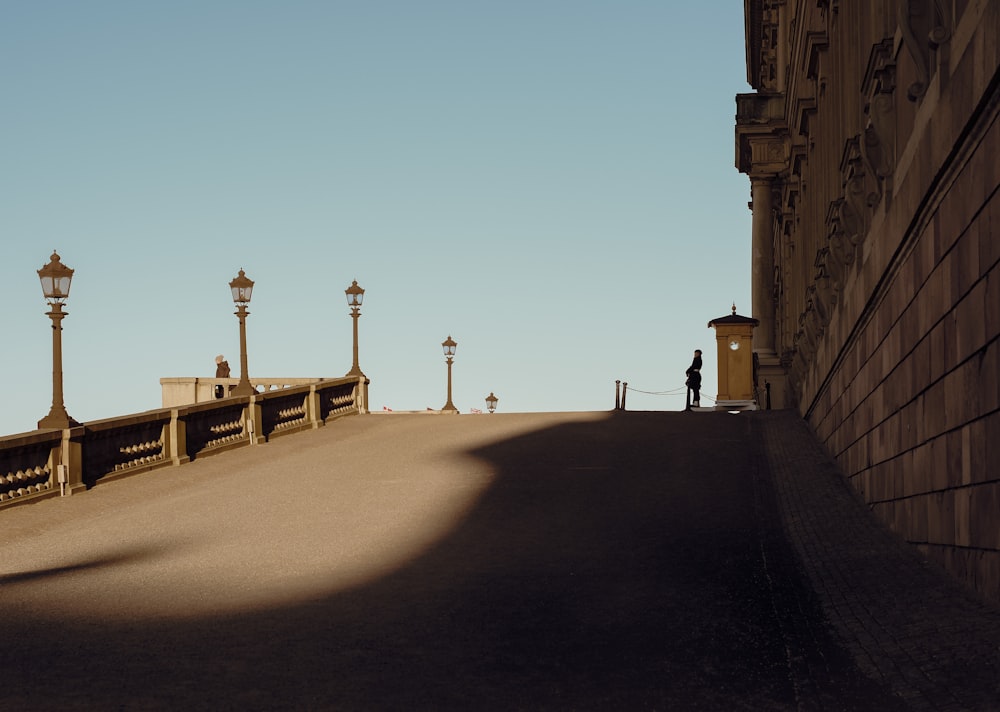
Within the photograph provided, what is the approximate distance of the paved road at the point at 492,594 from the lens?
28.2 ft

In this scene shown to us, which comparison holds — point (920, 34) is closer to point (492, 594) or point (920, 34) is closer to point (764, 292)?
point (492, 594)

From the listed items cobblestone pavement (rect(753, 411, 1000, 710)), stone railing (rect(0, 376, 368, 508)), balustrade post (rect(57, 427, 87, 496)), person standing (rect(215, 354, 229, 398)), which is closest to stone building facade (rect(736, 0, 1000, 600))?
cobblestone pavement (rect(753, 411, 1000, 710))

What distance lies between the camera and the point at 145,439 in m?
24.2

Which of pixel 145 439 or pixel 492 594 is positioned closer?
pixel 492 594

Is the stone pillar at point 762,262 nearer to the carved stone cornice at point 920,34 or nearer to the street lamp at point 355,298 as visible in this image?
the street lamp at point 355,298

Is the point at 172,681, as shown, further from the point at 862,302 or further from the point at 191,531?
the point at 862,302

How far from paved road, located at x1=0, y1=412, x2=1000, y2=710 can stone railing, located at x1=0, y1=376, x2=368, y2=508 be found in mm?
712

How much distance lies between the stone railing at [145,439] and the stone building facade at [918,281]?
11608 mm

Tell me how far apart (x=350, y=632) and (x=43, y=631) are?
2573 millimetres

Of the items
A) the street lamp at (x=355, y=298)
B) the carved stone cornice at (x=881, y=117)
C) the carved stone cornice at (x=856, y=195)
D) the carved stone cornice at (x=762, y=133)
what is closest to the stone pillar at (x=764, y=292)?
the carved stone cornice at (x=762, y=133)

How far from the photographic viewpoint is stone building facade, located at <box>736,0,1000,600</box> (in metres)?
9.12

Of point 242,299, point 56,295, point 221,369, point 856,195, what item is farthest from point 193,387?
point 856,195

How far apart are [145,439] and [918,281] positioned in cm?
1612

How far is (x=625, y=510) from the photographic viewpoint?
56.9 feet
